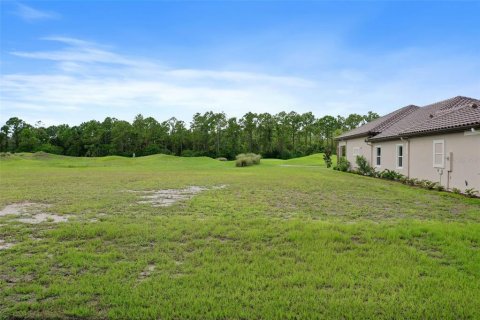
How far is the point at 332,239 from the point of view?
5.44 m

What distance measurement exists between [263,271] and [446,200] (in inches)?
357

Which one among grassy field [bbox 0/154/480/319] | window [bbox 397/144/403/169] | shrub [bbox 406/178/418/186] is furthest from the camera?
window [bbox 397/144/403/169]

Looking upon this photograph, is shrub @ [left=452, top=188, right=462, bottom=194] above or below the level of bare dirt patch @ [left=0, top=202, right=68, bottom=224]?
below

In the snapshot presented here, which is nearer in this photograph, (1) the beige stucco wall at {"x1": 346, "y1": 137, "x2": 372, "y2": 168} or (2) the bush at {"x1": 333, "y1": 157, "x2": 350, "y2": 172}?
(1) the beige stucco wall at {"x1": 346, "y1": 137, "x2": 372, "y2": 168}

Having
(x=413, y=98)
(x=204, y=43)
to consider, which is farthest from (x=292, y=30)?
(x=413, y=98)

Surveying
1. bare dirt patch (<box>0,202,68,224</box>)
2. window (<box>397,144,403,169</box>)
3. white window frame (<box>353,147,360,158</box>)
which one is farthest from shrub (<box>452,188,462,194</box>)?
bare dirt patch (<box>0,202,68,224</box>)

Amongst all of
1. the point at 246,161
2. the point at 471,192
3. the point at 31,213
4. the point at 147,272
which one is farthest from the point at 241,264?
the point at 246,161

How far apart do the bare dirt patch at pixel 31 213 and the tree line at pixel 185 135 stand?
4655 cm

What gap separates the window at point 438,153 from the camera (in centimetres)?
1330

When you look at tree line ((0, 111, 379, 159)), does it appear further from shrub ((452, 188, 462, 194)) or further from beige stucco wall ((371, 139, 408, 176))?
shrub ((452, 188, 462, 194))

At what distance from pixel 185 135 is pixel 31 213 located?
51.9 m

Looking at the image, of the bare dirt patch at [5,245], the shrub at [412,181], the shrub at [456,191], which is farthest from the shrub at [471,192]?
the bare dirt patch at [5,245]

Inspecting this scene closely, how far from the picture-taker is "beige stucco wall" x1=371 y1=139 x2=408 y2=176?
16609 millimetres

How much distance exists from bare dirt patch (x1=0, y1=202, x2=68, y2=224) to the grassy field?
240mm
